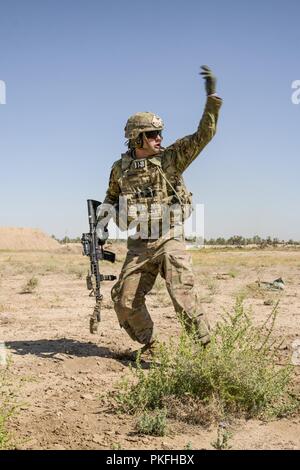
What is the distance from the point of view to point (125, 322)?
17.8ft

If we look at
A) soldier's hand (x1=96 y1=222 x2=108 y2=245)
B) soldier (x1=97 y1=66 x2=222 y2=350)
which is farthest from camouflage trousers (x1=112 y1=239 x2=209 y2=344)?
soldier's hand (x1=96 y1=222 x2=108 y2=245)

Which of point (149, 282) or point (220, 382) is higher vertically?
point (149, 282)

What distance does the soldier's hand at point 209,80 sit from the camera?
464 cm

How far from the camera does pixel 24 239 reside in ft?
217

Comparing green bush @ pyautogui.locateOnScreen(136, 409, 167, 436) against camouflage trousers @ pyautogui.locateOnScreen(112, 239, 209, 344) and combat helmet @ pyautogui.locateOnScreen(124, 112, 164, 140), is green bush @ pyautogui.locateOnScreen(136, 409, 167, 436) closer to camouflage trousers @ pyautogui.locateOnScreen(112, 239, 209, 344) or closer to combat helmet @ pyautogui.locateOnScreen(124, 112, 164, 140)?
camouflage trousers @ pyautogui.locateOnScreen(112, 239, 209, 344)

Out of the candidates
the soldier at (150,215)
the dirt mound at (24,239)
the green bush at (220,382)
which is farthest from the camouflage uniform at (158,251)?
the dirt mound at (24,239)

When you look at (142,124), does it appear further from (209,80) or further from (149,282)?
(149,282)

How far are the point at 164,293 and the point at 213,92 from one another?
717 centimetres

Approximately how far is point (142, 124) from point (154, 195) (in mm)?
676

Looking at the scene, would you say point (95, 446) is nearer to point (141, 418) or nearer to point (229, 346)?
Answer: point (141, 418)

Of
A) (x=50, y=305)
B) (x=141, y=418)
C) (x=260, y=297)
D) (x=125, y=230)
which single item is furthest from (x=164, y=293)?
(x=141, y=418)

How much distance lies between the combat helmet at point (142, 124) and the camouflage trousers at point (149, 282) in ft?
3.36

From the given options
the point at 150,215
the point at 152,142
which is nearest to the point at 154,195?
the point at 150,215

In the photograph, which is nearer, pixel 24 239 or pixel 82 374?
pixel 82 374
